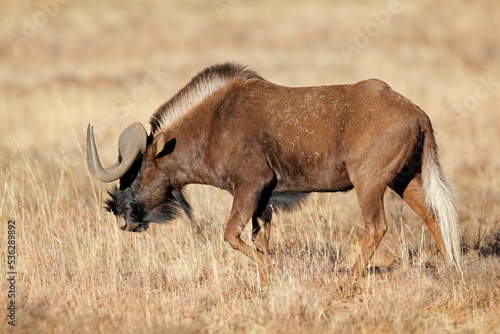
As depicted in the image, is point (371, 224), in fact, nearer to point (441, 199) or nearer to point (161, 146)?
point (441, 199)

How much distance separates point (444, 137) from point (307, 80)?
6.59 m

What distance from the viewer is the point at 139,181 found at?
23.1 feet

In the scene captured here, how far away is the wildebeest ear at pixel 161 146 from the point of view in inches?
268

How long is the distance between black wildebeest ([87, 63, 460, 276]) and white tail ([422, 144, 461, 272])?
0.01m

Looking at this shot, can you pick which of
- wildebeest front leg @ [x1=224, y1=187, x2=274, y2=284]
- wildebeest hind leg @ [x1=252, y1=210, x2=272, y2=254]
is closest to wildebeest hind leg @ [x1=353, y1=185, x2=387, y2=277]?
wildebeest front leg @ [x1=224, y1=187, x2=274, y2=284]

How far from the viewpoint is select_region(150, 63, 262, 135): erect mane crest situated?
23.2 feet

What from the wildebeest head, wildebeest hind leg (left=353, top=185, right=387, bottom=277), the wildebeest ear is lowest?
wildebeest hind leg (left=353, top=185, right=387, bottom=277)

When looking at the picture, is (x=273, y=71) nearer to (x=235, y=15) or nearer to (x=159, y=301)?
(x=235, y=15)

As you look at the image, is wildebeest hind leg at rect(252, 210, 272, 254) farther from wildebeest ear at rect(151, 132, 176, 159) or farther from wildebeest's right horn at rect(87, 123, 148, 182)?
wildebeest's right horn at rect(87, 123, 148, 182)

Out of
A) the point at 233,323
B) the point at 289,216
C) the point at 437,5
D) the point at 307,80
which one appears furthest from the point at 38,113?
the point at 437,5

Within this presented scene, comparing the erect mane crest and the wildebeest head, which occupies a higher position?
the erect mane crest

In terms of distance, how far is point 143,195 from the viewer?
23.2ft

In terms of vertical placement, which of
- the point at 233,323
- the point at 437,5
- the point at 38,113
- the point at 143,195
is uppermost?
the point at 437,5

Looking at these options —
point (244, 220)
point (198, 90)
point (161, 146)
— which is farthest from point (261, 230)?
point (198, 90)
